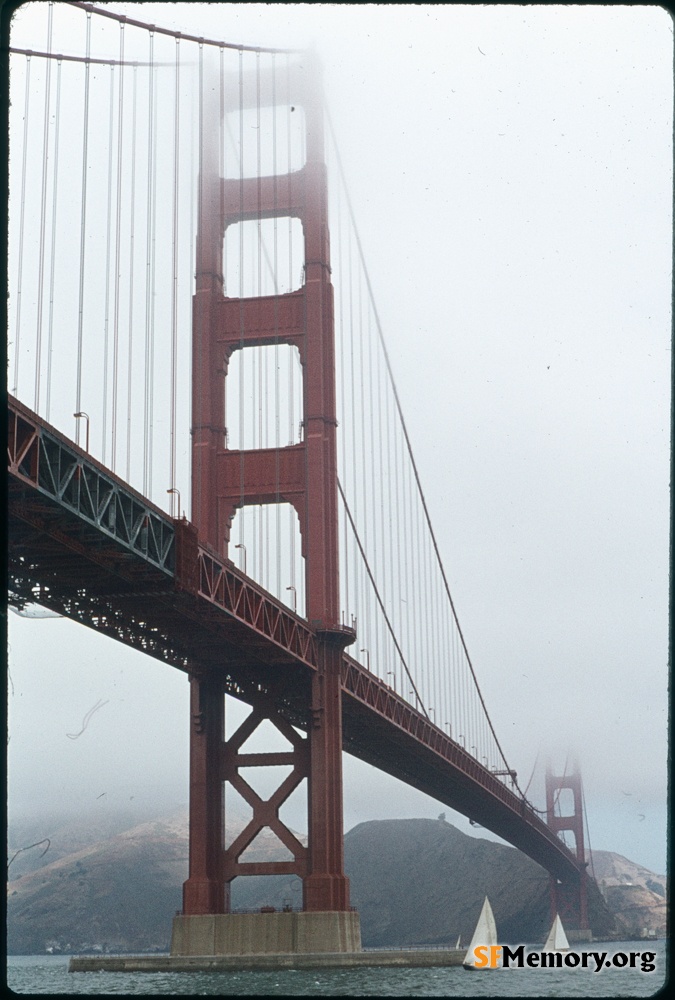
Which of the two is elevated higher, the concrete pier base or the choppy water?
the concrete pier base

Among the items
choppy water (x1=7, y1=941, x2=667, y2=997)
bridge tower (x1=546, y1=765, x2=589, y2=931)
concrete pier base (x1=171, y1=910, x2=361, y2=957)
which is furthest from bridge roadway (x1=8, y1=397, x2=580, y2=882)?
bridge tower (x1=546, y1=765, x2=589, y2=931)

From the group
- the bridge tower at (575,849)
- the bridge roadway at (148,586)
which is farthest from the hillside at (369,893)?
the bridge roadway at (148,586)

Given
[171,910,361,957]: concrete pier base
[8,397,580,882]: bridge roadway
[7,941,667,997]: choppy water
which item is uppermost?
[8,397,580,882]: bridge roadway

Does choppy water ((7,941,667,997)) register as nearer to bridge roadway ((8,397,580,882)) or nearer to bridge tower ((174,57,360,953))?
bridge tower ((174,57,360,953))

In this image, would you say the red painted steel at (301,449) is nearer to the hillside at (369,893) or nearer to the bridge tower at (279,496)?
the bridge tower at (279,496)

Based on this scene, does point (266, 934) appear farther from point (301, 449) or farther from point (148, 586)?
point (301, 449)

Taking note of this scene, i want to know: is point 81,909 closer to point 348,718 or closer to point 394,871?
point 394,871
